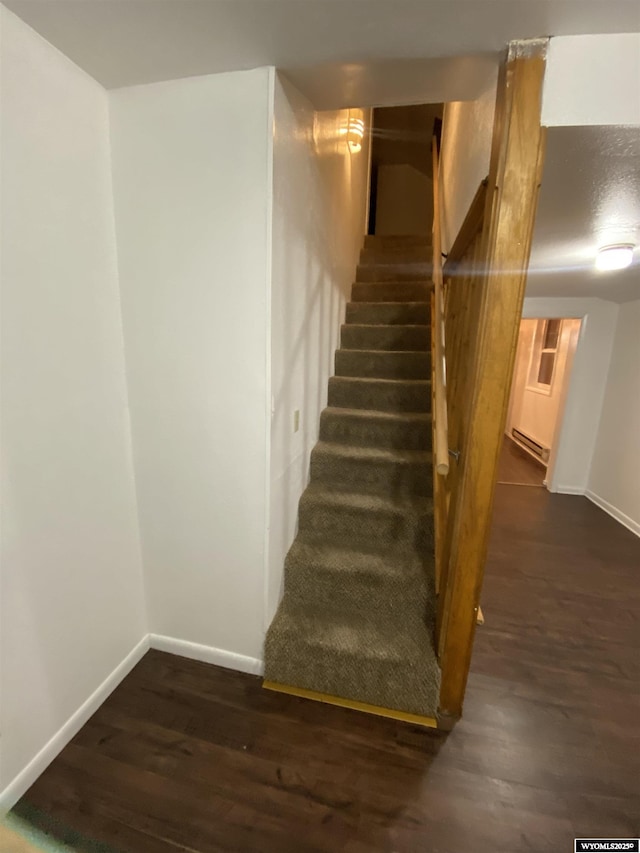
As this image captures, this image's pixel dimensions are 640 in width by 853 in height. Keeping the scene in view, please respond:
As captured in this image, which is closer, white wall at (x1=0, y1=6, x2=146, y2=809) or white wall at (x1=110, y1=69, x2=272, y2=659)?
white wall at (x1=0, y1=6, x2=146, y2=809)

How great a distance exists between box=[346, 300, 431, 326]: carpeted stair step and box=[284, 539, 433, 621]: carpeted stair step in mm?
1879

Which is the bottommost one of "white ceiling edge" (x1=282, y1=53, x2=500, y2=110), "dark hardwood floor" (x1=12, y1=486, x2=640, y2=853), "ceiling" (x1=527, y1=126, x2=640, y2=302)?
"dark hardwood floor" (x1=12, y1=486, x2=640, y2=853)

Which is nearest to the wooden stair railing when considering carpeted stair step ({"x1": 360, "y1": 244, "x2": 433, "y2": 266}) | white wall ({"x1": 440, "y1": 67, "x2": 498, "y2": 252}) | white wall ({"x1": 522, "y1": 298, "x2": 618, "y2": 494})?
white wall ({"x1": 440, "y1": 67, "x2": 498, "y2": 252})

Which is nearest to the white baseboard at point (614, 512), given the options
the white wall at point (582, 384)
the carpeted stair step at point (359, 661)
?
the white wall at point (582, 384)

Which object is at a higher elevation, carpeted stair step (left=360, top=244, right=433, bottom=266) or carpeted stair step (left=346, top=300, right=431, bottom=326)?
carpeted stair step (left=360, top=244, right=433, bottom=266)

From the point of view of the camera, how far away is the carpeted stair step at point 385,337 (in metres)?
2.78

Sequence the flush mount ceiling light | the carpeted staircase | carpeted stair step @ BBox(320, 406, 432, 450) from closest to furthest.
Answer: the carpeted staircase
the flush mount ceiling light
carpeted stair step @ BBox(320, 406, 432, 450)

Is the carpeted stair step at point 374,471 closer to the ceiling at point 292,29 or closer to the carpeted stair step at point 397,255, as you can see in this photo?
the ceiling at point 292,29

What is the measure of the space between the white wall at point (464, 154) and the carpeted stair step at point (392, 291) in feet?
1.58

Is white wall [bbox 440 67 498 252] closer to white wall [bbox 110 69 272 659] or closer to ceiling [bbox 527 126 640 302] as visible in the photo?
ceiling [bbox 527 126 640 302]

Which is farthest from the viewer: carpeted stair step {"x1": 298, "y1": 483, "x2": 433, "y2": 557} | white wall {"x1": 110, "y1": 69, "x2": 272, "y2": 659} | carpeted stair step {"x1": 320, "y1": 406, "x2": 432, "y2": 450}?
carpeted stair step {"x1": 320, "y1": 406, "x2": 432, "y2": 450}

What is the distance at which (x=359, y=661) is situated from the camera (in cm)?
157

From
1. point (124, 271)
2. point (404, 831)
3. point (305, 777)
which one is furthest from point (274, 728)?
point (124, 271)

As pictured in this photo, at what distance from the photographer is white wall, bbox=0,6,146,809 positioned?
1.11 m
